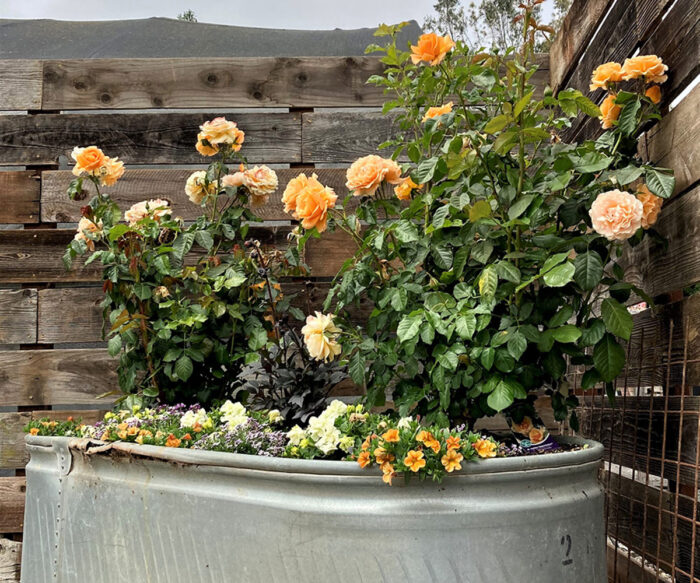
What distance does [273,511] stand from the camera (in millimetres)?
953

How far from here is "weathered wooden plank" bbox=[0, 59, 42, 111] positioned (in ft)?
6.86

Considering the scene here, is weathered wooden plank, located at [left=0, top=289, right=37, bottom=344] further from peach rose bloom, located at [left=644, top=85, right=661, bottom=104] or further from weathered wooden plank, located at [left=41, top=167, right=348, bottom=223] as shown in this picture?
peach rose bloom, located at [left=644, top=85, right=661, bottom=104]

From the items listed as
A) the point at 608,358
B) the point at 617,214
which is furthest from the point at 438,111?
the point at 608,358

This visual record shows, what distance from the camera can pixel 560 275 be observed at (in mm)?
1021

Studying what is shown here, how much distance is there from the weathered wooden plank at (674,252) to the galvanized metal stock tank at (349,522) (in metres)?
0.37

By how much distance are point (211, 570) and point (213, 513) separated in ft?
0.29

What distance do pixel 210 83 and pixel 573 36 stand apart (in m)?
1.12

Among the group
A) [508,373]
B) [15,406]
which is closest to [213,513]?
[508,373]

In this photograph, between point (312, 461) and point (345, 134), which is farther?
point (345, 134)

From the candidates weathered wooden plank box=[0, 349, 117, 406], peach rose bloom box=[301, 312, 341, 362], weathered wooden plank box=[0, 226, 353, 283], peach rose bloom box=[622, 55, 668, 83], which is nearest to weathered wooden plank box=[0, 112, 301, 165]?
weathered wooden plank box=[0, 226, 353, 283]

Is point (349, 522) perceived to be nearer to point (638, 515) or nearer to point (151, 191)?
point (638, 515)

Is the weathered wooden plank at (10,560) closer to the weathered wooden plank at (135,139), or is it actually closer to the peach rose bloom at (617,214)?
the weathered wooden plank at (135,139)

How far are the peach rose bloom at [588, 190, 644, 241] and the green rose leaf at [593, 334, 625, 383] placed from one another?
0.67ft

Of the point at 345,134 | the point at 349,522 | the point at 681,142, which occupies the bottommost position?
the point at 349,522
